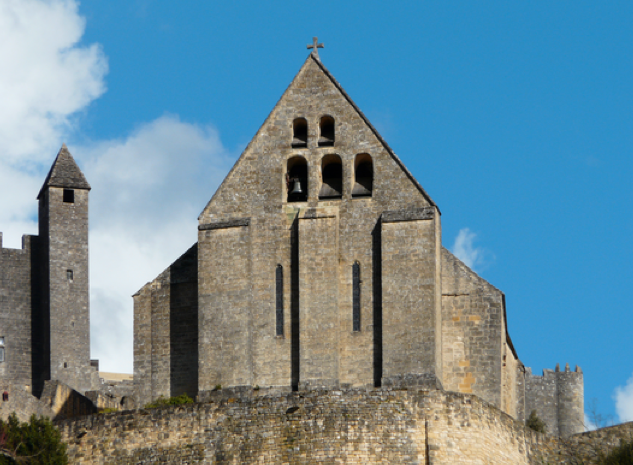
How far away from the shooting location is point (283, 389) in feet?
171

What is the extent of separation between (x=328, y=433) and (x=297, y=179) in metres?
11.0

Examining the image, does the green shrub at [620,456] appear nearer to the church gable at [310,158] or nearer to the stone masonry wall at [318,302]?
the stone masonry wall at [318,302]

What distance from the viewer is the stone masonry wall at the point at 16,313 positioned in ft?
199

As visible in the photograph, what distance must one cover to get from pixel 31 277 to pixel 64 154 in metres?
5.31

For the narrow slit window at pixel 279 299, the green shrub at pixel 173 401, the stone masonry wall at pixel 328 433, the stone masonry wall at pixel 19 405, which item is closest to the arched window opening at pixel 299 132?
the narrow slit window at pixel 279 299

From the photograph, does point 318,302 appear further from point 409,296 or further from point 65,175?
point 65,175

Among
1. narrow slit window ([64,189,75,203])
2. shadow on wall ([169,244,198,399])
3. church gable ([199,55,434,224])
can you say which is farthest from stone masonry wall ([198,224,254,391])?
narrow slit window ([64,189,75,203])

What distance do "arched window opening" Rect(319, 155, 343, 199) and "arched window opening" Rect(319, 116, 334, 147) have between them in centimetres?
49

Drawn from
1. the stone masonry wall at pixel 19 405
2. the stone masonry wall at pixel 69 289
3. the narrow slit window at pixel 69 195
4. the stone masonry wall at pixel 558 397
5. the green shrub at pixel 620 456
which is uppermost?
the narrow slit window at pixel 69 195

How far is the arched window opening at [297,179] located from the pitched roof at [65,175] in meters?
11.3

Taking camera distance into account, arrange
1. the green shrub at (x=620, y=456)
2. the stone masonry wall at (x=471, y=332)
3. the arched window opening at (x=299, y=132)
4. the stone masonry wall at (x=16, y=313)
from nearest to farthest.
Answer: the green shrub at (x=620, y=456), the stone masonry wall at (x=471, y=332), the arched window opening at (x=299, y=132), the stone masonry wall at (x=16, y=313)

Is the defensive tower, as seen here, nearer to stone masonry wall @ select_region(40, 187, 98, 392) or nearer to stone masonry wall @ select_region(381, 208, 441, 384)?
stone masonry wall @ select_region(40, 187, 98, 392)

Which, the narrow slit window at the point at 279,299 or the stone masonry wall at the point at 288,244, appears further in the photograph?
the narrow slit window at the point at 279,299

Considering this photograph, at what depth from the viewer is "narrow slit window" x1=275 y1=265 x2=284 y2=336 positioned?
2080 inches
